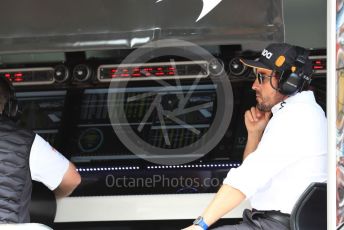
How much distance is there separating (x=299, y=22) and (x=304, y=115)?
285cm

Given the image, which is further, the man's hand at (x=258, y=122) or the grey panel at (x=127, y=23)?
the grey panel at (x=127, y=23)

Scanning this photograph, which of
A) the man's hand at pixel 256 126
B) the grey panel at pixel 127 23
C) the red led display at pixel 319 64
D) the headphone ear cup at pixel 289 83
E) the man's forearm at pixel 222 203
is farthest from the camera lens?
the red led display at pixel 319 64

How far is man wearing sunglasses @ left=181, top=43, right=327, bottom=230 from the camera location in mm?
3076

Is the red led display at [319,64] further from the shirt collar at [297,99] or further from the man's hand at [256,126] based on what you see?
the shirt collar at [297,99]

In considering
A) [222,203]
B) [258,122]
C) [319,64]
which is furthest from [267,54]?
[319,64]

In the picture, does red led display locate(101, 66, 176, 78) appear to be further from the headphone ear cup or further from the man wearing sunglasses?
the headphone ear cup

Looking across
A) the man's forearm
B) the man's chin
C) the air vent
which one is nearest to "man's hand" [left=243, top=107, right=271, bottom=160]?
the man's chin

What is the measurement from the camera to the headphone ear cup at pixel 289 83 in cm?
328

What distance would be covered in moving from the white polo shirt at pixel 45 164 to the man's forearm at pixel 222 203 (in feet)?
3.08

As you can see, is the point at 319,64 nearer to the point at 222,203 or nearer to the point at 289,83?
the point at 289,83

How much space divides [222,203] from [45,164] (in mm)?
1017

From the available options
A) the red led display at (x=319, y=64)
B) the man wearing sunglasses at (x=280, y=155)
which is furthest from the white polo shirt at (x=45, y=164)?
the red led display at (x=319, y=64)

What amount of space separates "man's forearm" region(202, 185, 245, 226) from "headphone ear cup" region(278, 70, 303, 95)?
0.57m

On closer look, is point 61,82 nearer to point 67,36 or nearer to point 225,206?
point 67,36
